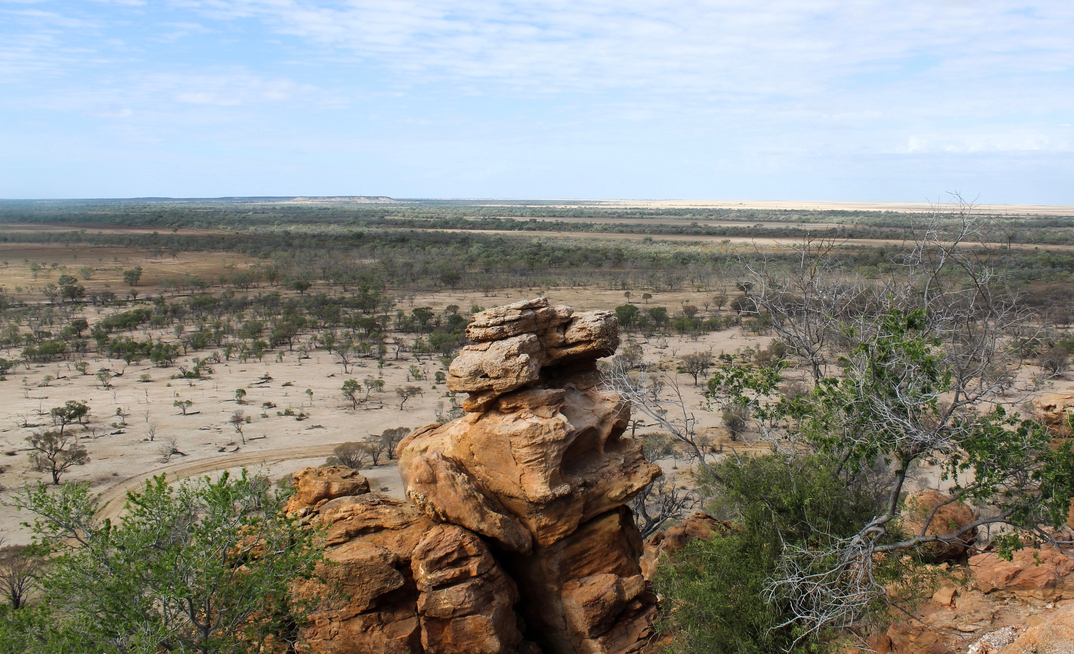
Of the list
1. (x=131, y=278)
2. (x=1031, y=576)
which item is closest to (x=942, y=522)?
(x=1031, y=576)

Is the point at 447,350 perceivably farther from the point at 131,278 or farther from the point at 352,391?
the point at 131,278

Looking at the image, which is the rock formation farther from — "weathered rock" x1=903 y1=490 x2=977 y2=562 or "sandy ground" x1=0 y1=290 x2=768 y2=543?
"sandy ground" x1=0 y1=290 x2=768 y2=543

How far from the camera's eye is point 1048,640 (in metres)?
7.48

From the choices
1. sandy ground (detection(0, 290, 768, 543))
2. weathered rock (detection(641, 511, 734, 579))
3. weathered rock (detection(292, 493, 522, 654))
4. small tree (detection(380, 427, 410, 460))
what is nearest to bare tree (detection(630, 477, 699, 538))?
weathered rock (detection(641, 511, 734, 579))

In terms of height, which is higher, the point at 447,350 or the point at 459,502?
the point at 459,502

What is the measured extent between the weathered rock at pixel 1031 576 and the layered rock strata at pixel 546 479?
5784mm

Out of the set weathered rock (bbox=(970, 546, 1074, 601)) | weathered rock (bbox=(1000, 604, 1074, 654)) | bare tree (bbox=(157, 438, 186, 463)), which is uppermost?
weathered rock (bbox=(1000, 604, 1074, 654))

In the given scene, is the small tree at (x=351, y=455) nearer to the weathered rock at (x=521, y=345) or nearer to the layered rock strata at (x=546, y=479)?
the layered rock strata at (x=546, y=479)

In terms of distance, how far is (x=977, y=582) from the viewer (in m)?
11.1

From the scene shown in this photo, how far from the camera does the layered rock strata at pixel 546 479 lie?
9031mm

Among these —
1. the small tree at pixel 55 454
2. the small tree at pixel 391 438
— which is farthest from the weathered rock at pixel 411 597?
the small tree at pixel 55 454

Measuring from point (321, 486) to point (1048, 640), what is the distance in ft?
30.1

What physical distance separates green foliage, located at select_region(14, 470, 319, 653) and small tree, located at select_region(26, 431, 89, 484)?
538 inches

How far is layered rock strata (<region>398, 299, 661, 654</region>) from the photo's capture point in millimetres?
9031
